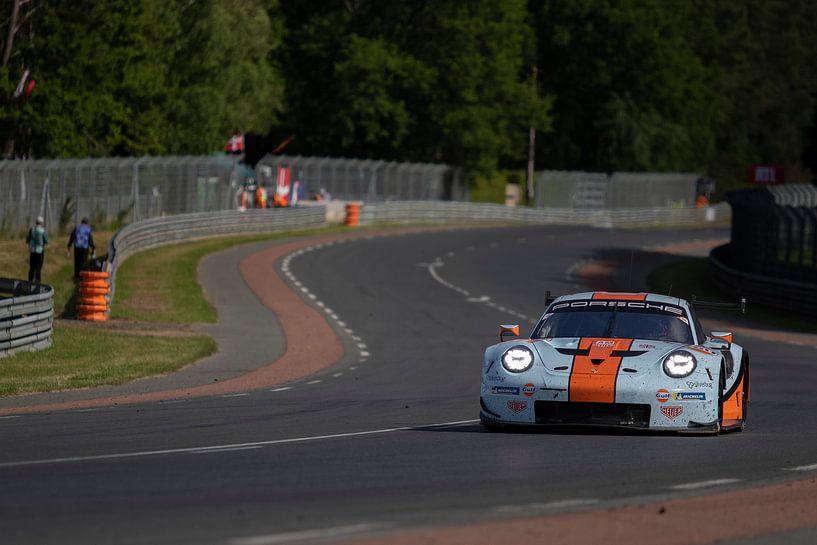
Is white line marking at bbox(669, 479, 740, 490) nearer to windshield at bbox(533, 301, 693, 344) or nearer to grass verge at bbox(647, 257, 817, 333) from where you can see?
windshield at bbox(533, 301, 693, 344)

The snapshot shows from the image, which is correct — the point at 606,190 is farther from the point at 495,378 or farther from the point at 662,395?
the point at 662,395

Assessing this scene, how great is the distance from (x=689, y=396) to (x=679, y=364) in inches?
12.6

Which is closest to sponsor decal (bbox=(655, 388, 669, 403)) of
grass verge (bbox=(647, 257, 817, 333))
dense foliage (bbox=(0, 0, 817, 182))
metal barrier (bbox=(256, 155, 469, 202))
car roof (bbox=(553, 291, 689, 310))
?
car roof (bbox=(553, 291, 689, 310))

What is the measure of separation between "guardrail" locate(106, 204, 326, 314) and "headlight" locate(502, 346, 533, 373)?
2224 centimetres

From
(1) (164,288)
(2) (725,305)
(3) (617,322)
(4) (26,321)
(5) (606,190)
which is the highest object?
(2) (725,305)

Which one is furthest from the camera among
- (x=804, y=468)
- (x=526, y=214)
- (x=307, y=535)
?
(x=526, y=214)

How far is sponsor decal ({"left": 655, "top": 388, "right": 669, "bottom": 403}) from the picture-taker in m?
12.2

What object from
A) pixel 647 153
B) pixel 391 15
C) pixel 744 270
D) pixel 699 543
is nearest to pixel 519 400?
pixel 699 543

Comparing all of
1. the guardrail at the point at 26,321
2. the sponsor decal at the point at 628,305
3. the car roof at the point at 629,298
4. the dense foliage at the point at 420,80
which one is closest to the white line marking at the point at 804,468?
the sponsor decal at the point at 628,305

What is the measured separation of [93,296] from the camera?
3008cm

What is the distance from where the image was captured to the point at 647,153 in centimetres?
10175

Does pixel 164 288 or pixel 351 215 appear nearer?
pixel 164 288

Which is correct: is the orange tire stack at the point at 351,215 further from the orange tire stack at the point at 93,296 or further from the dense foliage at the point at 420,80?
the orange tire stack at the point at 93,296

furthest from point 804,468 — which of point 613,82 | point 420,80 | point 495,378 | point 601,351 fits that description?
point 613,82
